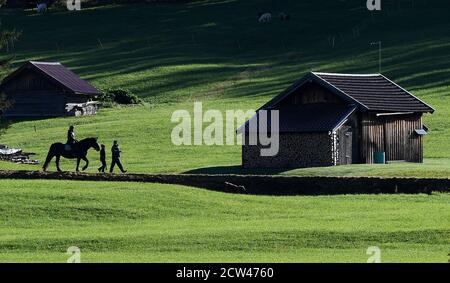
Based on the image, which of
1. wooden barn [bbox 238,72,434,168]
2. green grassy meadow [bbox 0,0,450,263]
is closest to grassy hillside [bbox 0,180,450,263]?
green grassy meadow [bbox 0,0,450,263]

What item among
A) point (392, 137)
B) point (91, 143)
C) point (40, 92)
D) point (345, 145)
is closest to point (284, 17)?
point (40, 92)

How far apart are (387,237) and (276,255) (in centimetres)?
427

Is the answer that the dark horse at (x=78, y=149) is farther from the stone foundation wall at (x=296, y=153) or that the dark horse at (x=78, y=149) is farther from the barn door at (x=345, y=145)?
the barn door at (x=345, y=145)

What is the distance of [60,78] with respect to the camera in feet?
308

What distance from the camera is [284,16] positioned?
132750 mm

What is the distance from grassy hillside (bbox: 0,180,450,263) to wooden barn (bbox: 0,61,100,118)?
4316 cm

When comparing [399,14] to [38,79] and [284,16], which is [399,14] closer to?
[284,16]

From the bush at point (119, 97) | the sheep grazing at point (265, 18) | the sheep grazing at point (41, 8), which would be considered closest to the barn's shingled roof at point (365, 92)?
the bush at point (119, 97)

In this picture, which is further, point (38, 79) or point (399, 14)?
point (399, 14)

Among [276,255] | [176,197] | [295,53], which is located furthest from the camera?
[295,53]

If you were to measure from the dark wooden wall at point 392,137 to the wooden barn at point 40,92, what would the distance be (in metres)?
30.9

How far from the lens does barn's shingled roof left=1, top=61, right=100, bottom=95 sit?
9250cm

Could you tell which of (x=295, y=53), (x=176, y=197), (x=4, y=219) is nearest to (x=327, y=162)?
(x=176, y=197)
